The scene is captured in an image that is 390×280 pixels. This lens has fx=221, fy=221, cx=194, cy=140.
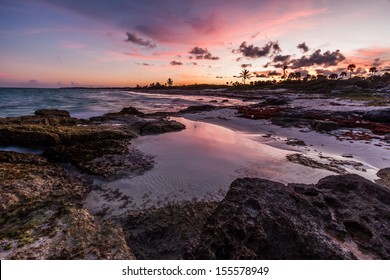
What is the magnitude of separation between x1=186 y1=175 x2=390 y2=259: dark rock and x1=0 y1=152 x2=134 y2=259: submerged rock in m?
1.70

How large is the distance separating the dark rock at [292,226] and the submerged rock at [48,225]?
1.70 meters

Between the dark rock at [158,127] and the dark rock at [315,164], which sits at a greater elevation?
the dark rock at [158,127]

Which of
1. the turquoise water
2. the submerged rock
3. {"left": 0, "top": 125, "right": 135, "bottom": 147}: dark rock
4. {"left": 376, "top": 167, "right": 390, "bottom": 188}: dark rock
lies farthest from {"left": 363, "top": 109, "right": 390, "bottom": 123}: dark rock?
the turquoise water

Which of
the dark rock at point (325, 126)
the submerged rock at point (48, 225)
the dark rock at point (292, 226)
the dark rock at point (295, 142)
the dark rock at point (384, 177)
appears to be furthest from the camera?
the dark rock at point (325, 126)

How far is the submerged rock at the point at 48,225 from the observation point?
12.0 ft

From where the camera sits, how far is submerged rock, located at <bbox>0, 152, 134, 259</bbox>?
3652 millimetres

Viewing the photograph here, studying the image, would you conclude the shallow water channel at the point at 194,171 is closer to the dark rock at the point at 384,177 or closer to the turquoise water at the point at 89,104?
the dark rock at the point at 384,177

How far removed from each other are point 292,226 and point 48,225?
4.56 metres

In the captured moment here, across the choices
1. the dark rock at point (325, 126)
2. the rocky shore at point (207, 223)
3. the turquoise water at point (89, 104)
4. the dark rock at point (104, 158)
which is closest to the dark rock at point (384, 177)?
the rocky shore at point (207, 223)

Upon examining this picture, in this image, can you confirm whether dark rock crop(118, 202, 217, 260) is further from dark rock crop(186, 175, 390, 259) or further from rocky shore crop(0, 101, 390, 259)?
dark rock crop(186, 175, 390, 259)

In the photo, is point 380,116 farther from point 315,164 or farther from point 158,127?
point 158,127

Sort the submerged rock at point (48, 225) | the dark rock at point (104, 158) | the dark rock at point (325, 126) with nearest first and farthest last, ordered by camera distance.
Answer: the submerged rock at point (48, 225) → the dark rock at point (104, 158) → the dark rock at point (325, 126)

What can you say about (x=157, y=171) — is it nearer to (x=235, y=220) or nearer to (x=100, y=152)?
(x=100, y=152)
